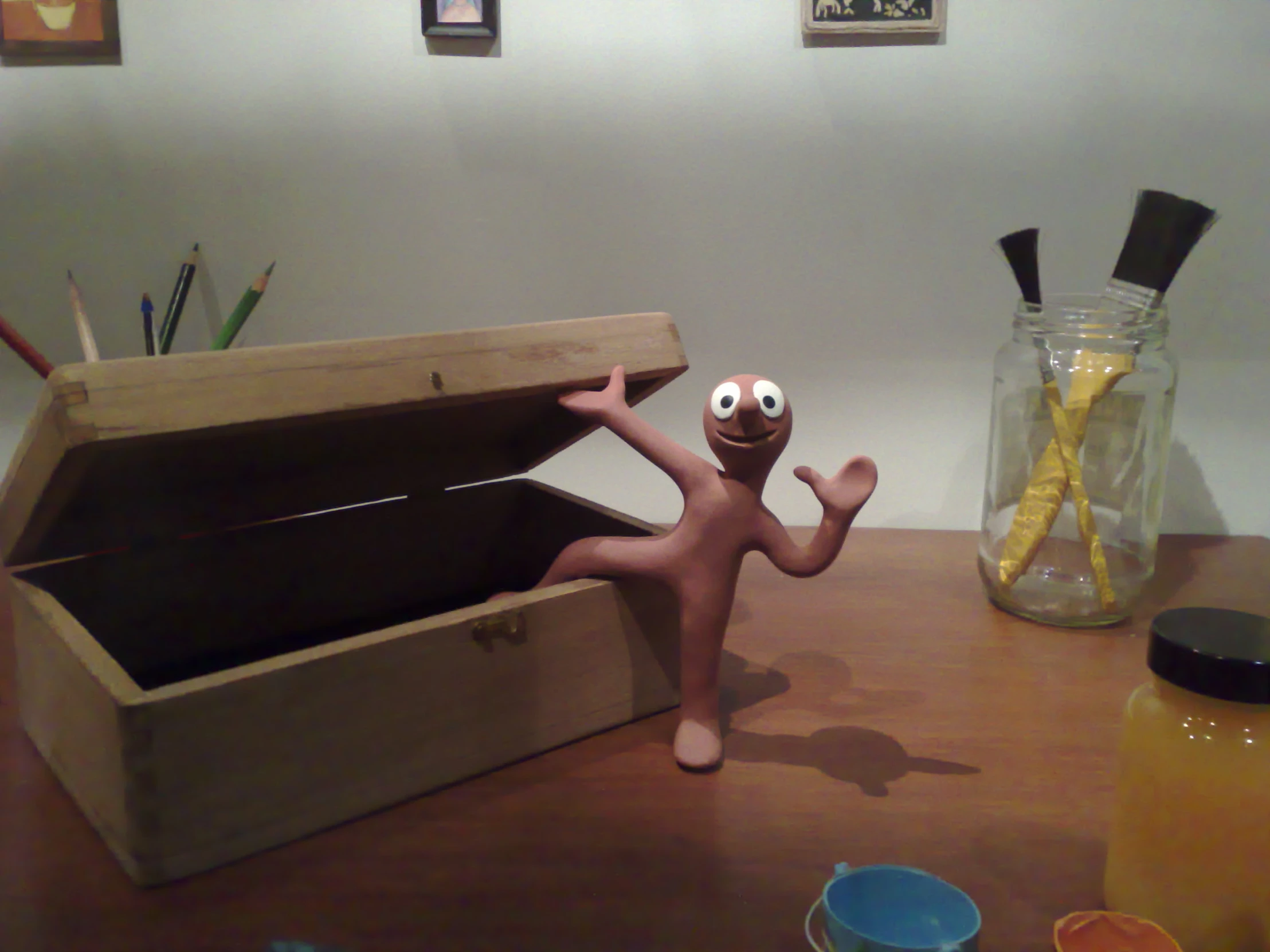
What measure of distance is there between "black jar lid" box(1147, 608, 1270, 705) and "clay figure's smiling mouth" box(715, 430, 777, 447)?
21 cm

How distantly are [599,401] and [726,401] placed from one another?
93mm

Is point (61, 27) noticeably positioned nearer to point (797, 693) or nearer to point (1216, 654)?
point (797, 693)

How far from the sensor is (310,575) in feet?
2.49

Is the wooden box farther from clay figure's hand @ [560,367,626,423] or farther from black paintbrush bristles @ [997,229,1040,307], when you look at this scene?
black paintbrush bristles @ [997,229,1040,307]

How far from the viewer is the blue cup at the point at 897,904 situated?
1.45 ft

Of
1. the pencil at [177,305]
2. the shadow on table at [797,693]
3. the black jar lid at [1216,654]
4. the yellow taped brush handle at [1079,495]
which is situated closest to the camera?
the black jar lid at [1216,654]

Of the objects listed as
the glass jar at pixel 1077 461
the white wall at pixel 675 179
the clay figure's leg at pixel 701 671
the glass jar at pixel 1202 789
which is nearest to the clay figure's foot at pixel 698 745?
the clay figure's leg at pixel 701 671

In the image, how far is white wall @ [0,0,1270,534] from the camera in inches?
36.6

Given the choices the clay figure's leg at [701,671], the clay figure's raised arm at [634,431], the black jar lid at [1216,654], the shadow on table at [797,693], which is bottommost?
the shadow on table at [797,693]

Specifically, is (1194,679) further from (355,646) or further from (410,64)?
(410,64)

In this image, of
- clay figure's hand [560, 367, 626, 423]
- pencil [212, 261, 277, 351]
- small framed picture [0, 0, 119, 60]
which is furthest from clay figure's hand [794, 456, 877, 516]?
small framed picture [0, 0, 119, 60]

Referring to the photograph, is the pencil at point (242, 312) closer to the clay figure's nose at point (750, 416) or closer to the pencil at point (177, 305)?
the pencil at point (177, 305)

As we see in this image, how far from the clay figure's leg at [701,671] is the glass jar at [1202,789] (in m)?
0.23

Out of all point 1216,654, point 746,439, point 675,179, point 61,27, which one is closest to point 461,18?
point 675,179
